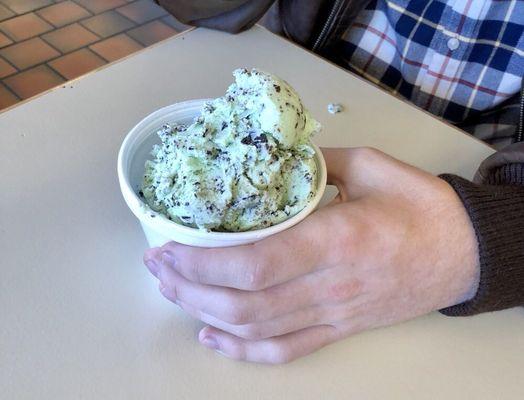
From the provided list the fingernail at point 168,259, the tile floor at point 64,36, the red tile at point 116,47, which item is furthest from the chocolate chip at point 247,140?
the red tile at point 116,47

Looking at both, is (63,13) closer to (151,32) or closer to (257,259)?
(151,32)

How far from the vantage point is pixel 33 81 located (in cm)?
153

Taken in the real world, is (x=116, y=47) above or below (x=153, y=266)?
below

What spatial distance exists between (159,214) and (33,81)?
4.30 ft

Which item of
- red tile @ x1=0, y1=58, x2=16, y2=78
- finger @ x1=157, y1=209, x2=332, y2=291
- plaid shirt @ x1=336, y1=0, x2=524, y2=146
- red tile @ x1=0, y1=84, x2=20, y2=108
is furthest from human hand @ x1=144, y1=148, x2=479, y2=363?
red tile @ x1=0, y1=58, x2=16, y2=78

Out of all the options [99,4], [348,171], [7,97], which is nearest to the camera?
[348,171]

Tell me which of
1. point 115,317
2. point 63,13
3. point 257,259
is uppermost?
point 257,259

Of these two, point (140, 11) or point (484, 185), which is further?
point (140, 11)

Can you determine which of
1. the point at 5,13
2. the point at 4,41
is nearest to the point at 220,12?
the point at 4,41

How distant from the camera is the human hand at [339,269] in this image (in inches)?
16.6

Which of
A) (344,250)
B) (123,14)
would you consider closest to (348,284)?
(344,250)

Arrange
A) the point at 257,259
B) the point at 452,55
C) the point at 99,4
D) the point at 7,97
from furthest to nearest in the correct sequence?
the point at 99,4 → the point at 7,97 → the point at 452,55 → the point at 257,259

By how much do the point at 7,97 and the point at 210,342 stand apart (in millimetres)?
1288

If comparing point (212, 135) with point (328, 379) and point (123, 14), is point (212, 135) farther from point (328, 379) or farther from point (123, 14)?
point (123, 14)
